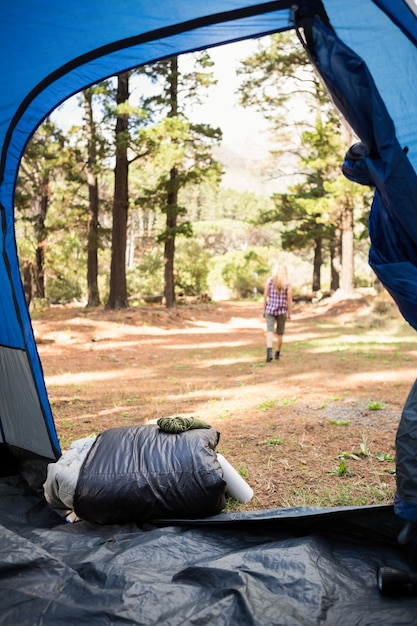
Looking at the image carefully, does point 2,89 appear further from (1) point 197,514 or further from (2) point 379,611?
(2) point 379,611

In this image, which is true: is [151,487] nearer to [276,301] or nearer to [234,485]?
[234,485]

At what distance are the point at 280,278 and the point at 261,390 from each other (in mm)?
2141

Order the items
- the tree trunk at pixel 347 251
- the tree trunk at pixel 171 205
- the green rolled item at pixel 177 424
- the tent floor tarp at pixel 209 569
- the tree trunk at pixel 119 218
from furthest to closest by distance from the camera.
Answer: the tree trunk at pixel 347 251 → the tree trunk at pixel 171 205 → the tree trunk at pixel 119 218 → the green rolled item at pixel 177 424 → the tent floor tarp at pixel 209 569

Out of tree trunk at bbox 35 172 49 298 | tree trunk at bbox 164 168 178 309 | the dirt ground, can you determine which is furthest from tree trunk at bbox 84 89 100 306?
the dirt ground

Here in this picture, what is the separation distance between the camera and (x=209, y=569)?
2418 mm

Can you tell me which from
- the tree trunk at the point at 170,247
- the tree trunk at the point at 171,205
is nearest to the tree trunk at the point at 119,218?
the tree trunk at the point at 171,205

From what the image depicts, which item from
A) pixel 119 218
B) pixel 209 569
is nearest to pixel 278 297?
pixel 209 569

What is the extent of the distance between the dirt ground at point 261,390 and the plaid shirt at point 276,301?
2.75ft

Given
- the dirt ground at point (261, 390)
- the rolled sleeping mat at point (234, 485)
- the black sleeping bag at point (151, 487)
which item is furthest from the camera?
the dirt ground at point (261, 390)

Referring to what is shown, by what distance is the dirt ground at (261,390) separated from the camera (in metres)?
3.76

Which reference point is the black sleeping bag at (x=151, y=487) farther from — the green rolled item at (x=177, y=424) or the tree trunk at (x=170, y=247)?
the tree trunk at (x=170, y=247)

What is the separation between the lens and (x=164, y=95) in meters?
16.4

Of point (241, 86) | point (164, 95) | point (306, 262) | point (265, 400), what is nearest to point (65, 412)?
point (265, 400)

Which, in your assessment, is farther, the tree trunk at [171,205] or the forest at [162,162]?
the tree trunk at [171,205]
